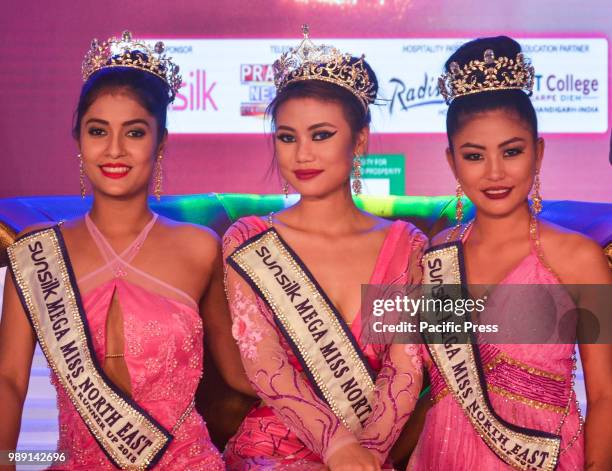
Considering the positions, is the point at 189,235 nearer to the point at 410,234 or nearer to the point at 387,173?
the point at 410,234

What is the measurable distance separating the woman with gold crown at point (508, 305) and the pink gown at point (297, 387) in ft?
0.30

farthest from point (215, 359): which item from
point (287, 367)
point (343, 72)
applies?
point (343, 72)

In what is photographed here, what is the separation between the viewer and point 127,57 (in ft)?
7.68

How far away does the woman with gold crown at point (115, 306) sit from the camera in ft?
7.09

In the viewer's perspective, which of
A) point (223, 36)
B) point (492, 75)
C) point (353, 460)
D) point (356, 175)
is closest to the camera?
point (353, 460)

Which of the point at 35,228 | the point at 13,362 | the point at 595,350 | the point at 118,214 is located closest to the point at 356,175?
the point at 118,214

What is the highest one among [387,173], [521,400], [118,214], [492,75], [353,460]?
[387,173]

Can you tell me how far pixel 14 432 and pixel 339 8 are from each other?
3.83m

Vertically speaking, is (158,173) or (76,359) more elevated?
(158,173)

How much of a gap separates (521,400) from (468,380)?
0.13 meters

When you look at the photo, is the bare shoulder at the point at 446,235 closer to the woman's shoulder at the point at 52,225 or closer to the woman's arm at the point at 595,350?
the woman's arm at the point at 595,350

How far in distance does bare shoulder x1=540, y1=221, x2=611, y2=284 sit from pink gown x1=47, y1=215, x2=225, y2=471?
35.6 inches

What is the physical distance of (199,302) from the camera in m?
2.44

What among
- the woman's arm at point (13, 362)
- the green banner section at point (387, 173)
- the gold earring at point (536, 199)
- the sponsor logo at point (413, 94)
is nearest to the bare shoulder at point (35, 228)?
the woman's arm at point (13, 362)
